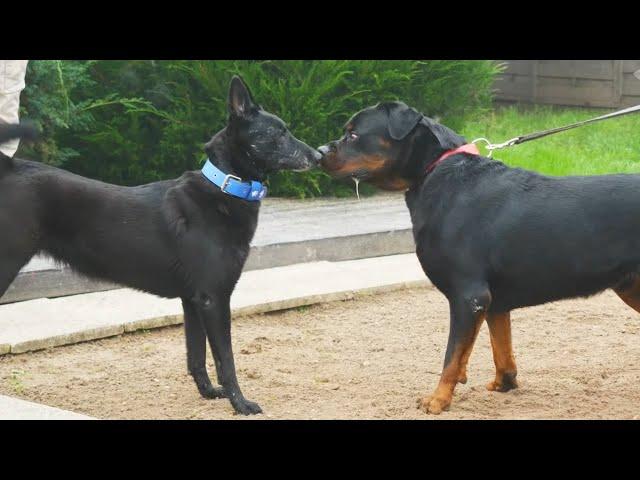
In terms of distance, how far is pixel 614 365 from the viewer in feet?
18.9

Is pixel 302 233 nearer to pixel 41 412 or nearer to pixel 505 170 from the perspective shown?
pixel 505 170

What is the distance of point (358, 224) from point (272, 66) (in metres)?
2.25

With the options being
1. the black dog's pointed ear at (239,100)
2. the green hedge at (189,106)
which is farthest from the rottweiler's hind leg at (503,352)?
the green hedge at (189,106)

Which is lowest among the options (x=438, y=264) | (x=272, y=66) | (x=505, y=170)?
(x=438, y=264)

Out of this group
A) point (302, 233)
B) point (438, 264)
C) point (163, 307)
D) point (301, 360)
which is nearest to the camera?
point (438, 264)

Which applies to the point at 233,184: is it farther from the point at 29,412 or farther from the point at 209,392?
the point at 29,412

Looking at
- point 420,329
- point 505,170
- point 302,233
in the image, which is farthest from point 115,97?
point 505,170

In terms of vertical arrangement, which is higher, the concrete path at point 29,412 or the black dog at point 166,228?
the black dog at point 166,228

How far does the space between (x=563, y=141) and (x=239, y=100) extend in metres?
8.93

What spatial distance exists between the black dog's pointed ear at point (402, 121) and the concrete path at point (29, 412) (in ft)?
6.64

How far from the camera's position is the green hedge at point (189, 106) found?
31.5 feet

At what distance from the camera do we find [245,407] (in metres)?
4.94

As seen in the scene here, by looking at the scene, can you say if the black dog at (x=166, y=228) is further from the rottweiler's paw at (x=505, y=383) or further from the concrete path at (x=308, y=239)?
the concrete path at (x=308, y=239)

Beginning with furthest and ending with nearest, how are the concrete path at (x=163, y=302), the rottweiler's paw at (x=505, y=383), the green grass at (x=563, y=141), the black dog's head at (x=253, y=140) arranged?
the green grass at (x=563, y=141) → the concrete path at (x=163, y=302) → the rottweiler's paw at (x=505, y=383) → the black dog's head at (x=253, y=140)
